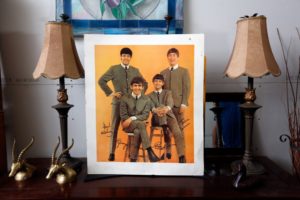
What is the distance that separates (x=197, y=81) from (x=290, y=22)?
546mm

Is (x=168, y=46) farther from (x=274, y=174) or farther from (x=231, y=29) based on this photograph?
(x=274, y=174)

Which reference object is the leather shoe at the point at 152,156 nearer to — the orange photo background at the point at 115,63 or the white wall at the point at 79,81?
the orange photo background at the point at 115,63

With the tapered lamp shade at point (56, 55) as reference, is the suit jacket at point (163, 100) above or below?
below

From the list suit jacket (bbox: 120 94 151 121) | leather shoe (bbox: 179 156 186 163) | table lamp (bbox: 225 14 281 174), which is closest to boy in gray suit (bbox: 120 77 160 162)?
suit jacket (bbox: 120 94 151 121)

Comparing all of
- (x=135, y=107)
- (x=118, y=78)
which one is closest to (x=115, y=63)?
(x=118, y=78)

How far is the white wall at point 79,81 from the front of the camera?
110 centimetres

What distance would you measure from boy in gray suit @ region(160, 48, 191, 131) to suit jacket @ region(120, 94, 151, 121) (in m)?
0.09

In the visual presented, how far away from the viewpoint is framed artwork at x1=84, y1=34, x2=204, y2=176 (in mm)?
868

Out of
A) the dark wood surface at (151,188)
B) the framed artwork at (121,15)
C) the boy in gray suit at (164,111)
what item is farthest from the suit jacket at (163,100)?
the framed artwork at (121,15)

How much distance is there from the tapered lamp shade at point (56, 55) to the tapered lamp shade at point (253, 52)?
0.53 meters

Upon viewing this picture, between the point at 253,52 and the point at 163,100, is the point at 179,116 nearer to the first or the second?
the point at 163,100

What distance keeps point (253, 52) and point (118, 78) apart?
16.8 inches

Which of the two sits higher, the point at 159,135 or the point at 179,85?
the point at 179,85

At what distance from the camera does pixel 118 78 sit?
884mm
